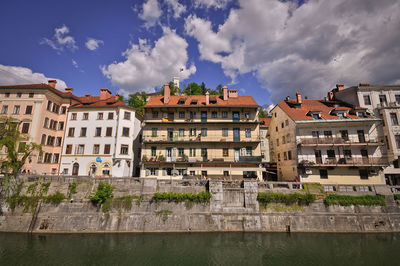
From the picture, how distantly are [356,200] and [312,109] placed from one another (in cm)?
1449

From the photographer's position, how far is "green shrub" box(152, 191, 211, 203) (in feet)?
65.3

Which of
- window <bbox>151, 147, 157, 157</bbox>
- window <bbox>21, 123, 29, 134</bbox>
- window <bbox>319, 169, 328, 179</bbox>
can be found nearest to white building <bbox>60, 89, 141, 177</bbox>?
window <bbox>151, 147, 157, 157</bbox>

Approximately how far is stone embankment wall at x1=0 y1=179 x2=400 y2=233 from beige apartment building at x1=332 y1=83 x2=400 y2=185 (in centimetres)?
974

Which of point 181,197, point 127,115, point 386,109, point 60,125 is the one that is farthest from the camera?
point 60,125

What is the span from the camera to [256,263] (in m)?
13.5

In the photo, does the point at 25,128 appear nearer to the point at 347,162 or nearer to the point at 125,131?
the point at 125,131

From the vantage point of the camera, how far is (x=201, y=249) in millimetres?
15438

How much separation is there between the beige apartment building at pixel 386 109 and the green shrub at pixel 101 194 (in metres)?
35.9

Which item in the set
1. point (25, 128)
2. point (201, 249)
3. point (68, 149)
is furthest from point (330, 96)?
point (25, 128)

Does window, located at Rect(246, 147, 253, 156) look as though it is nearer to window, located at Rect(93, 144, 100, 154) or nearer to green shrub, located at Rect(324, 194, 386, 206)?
green shrub, located at Rect(324, 194, 386, 206)

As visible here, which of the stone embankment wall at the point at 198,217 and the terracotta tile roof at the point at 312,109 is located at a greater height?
the terracotta tile roof at the point at 312,109

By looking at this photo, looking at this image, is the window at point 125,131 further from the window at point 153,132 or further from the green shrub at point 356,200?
the green shrub at point 356,200

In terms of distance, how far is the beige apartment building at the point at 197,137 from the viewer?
27.8 m

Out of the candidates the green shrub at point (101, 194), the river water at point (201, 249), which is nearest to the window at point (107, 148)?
the green shrub at point (101, 194)
